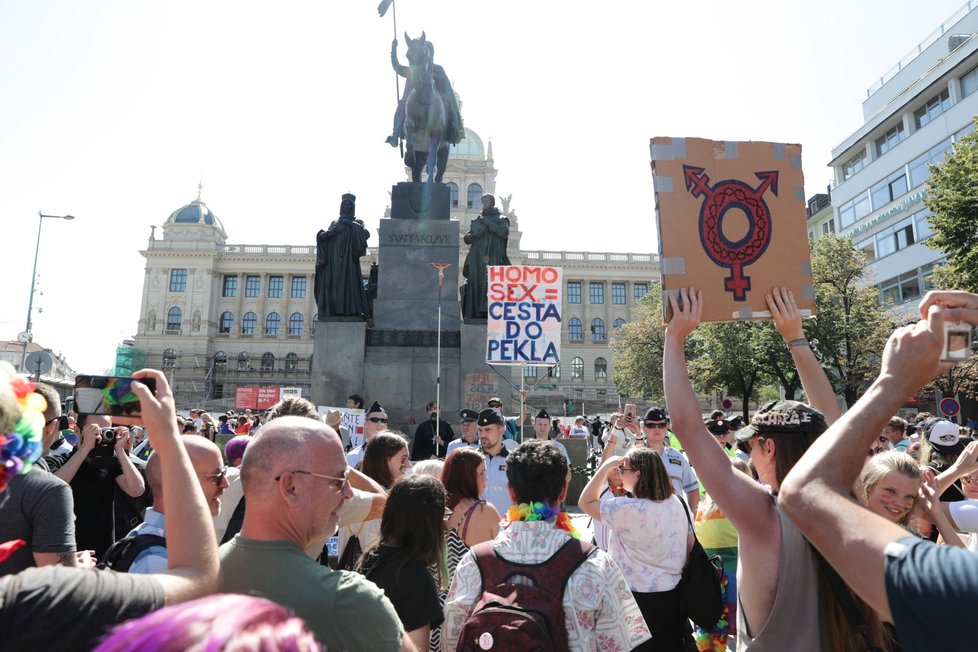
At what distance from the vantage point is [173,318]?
7856cm

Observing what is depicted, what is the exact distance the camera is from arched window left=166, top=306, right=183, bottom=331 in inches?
3071

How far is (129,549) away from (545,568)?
4.96 ft

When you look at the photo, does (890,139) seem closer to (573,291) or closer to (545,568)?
(573,291)

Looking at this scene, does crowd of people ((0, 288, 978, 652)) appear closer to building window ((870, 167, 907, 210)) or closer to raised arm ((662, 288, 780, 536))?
raised arm ((662, 288, 780, 536))

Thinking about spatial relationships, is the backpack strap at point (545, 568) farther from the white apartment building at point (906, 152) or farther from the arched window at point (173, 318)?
the arched window at point (173, 318)

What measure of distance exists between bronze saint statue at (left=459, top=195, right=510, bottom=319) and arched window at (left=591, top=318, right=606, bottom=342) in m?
69.3

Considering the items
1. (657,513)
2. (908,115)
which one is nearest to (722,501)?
(657,513)

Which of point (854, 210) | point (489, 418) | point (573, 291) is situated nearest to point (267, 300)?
point (573, 291)

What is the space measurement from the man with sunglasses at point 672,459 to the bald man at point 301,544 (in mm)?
4089

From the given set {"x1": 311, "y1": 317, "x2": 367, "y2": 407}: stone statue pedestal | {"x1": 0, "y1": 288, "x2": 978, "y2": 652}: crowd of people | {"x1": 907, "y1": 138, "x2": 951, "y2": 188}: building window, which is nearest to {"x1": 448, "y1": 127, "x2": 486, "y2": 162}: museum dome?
{"x1": 907, "y1": 138, "x2": 951, "y2": 188}: building window

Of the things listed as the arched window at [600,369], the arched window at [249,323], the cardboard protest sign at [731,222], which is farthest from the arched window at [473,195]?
the cardboard protest sign at [731,222]

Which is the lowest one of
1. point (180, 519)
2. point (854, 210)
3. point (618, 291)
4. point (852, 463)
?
point (180, 519)

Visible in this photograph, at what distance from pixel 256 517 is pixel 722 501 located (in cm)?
137

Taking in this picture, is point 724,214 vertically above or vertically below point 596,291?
below
